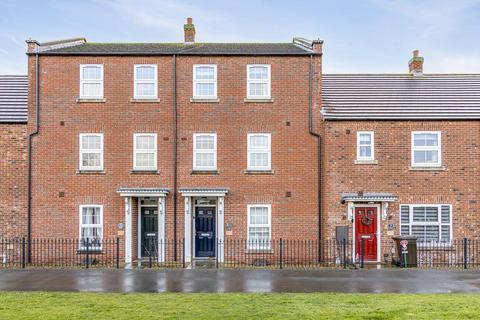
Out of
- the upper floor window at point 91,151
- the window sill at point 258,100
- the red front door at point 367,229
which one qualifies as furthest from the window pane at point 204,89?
the red front door at point 367,229

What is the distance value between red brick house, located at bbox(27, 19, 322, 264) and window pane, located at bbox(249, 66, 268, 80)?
0.04 metres

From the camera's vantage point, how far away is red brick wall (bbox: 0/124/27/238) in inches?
842

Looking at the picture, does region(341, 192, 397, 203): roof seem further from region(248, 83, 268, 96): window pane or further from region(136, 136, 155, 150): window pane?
region(136, 136, 155, 150): window pane

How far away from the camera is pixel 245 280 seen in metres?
16.0

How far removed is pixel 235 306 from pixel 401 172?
11.7 meters

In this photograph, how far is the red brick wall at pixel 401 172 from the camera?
21.1 metres

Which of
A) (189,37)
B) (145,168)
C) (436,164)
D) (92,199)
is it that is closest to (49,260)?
(92,199)

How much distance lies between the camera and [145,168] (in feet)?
71.2

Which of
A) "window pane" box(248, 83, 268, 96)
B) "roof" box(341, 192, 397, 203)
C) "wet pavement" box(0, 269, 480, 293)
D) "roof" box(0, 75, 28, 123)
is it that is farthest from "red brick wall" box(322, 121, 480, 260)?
"roof" box(0, 75, 28, 123)

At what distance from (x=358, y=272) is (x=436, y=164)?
A: 6.41 metres

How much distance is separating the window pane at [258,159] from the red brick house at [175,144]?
0.13ft

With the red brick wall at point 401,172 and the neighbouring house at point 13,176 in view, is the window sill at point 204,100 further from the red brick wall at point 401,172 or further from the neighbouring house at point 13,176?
the neighbouring house at point 13,176

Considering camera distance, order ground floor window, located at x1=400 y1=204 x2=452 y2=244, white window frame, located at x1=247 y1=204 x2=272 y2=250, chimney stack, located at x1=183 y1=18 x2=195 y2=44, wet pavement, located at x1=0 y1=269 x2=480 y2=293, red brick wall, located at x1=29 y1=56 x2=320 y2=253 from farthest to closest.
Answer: chimney stack, located at x1=183 y1=18 x2=195 y2=44 < red brick wall, located at x1=29 y1=56 x2=320 y2=253 < white window frame, located at x1=247 y1=204 x2=272 y2=250 < ground floor window, located at x1=400 y1=204 x2=452 y2=244 < wet pavement, located at x1=0 y1=269 x2=480 y2=293

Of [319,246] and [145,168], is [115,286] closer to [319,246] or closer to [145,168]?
[145,168]
